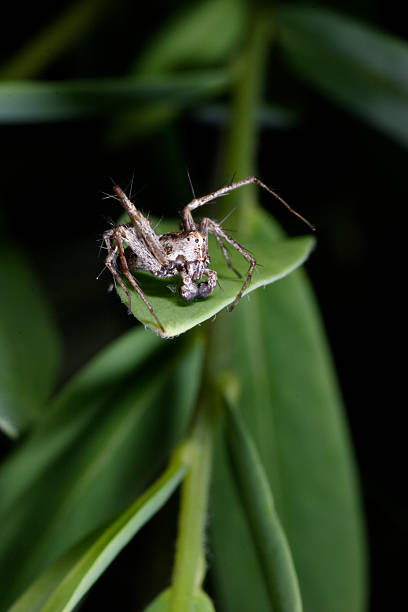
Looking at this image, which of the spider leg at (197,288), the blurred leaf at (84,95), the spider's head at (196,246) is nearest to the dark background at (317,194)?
the blurred leaf at (84,95)

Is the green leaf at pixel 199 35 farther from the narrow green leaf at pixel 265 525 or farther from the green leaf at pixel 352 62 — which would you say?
the narrow green leaf at pixel 265 525

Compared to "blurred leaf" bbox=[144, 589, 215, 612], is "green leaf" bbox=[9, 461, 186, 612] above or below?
above

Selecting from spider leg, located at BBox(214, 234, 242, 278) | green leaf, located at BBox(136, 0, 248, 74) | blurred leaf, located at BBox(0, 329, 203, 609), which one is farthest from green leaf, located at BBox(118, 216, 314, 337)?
green leaf, located at BBox(136, 0, 248, 74)

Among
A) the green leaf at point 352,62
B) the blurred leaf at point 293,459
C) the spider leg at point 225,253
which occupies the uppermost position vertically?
the green leaf at point 352,62

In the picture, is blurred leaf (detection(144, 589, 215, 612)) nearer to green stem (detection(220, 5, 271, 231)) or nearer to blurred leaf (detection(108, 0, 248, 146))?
green stem (detection(220, 5, 271, 231))

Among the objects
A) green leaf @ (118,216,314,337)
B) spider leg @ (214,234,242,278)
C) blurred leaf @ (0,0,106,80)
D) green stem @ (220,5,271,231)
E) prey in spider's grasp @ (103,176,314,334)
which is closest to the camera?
green leaf @ (118,216,314,337)

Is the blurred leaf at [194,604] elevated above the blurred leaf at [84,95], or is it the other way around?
the blurred leaf at [84,95]

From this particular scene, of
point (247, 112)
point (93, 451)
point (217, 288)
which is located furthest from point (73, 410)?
point (247, 112)
